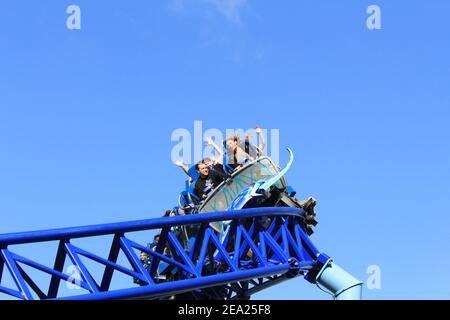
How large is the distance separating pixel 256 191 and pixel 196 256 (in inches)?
60.1

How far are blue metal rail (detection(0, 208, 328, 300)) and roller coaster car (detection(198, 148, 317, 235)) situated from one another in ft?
0.97

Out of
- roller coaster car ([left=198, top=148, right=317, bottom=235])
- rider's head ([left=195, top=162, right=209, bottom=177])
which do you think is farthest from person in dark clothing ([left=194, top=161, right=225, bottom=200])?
roller coaster car ([left=198, top=148, right=317, bottom=235])

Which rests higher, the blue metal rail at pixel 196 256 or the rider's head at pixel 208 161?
the rider's head at pixel 208 161

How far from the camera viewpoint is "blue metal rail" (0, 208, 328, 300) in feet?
32.0

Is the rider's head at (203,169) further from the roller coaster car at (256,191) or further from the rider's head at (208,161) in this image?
the roller coaster car at (256,191)

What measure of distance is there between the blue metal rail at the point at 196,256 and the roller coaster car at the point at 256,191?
0.97 feet

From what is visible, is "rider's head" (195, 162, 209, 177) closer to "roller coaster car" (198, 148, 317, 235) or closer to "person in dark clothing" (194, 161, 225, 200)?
"person in dark clothing" (194, 161, 225, 200)

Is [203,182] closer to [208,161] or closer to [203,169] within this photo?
[203,169]

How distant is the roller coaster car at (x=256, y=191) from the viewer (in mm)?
13094

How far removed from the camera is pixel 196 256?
39.7 feet

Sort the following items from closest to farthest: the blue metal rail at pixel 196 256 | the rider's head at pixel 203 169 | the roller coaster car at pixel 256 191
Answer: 1. the blue metal rail at pixel 196 256
2. the roller coaster car at pixel 256 191
3. the rider's head at pixel 203 169

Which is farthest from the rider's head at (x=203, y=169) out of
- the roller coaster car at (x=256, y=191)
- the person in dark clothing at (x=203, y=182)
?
the roller coaster car at (x=256, y=191)
